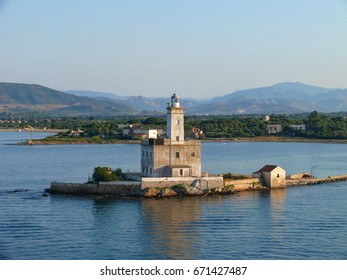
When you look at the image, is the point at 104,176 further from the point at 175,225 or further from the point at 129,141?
the point at 129,141

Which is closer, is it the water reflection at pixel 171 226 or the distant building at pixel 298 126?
the water reflection at pixel 171 226

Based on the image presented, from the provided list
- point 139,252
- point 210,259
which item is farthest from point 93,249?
point 210,259

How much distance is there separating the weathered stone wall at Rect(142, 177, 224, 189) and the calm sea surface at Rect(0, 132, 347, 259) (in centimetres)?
60

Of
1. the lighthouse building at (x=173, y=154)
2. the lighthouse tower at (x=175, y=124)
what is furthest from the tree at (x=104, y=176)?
the lighthouse tower at (x=175, y=124)

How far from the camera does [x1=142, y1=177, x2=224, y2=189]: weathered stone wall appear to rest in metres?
16.3

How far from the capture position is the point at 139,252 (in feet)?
34.6

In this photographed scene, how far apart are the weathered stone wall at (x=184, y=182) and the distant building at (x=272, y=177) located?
62.1 inches

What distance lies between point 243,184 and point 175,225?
16.7 ft

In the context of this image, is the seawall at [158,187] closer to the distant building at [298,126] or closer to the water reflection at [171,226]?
the water reflection at [171,226]

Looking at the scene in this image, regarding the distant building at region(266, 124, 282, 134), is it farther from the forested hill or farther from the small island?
the forested hill

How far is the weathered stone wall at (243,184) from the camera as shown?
1719 cm

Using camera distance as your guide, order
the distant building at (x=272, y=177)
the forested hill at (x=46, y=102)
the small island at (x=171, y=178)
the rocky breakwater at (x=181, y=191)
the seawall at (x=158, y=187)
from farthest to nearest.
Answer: the forested hill at (x=46, y=102), the distant building at (x=272, y=177), the small island at (x=171, y=178), the seawall at (x=158, y=187), the rocky breakwater at (x=181, y=191)

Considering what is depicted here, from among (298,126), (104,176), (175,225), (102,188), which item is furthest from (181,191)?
(298,126)

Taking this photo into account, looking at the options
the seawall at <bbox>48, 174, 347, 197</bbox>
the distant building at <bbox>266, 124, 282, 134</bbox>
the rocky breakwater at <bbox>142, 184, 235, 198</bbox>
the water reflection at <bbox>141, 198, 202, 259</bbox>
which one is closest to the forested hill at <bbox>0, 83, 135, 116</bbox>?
the distant building at <bbox>266, 124, 282, 134</bbox>
